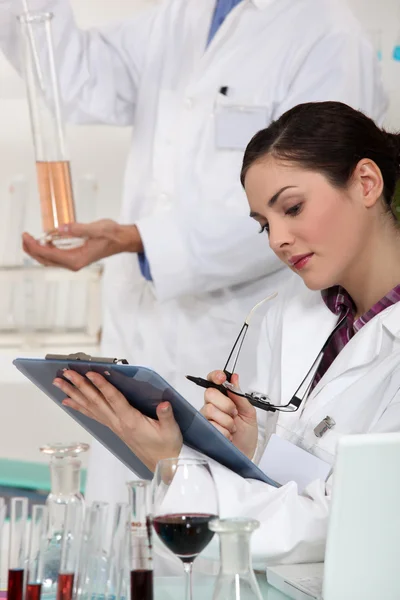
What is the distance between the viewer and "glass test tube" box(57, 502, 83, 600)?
95cm

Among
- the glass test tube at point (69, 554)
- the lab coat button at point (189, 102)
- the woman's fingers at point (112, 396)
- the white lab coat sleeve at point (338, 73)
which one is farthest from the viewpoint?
the lab coat button at point (189, 102)

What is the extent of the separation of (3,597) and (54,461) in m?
0.21

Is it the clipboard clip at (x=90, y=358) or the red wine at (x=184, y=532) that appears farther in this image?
the clipboard clip at (x=90, y=358)

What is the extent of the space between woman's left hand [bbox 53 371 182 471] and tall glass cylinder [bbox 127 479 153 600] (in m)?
0.40

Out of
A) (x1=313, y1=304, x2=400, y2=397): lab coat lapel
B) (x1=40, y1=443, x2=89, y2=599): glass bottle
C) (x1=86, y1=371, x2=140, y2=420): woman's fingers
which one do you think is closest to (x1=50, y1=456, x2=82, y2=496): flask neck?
(x1=40, y1=443, x2=89, y2=599): glass bottle

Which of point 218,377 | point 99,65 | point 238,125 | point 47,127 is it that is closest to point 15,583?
point 218,377

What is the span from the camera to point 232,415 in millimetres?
1657

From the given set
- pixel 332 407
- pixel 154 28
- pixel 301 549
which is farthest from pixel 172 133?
pixel 301 549

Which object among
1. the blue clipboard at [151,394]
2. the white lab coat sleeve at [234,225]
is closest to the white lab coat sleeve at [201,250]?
the white lab coat sleeve at [234,225]

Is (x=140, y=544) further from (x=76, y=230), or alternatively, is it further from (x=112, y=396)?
(x=76, y=230)

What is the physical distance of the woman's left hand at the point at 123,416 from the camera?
139 cm

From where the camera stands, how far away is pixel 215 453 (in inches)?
54.9

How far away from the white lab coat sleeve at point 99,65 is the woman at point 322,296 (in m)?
0.90

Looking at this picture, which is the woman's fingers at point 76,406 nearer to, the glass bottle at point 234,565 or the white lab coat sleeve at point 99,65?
the glass bottle at point 234,565
